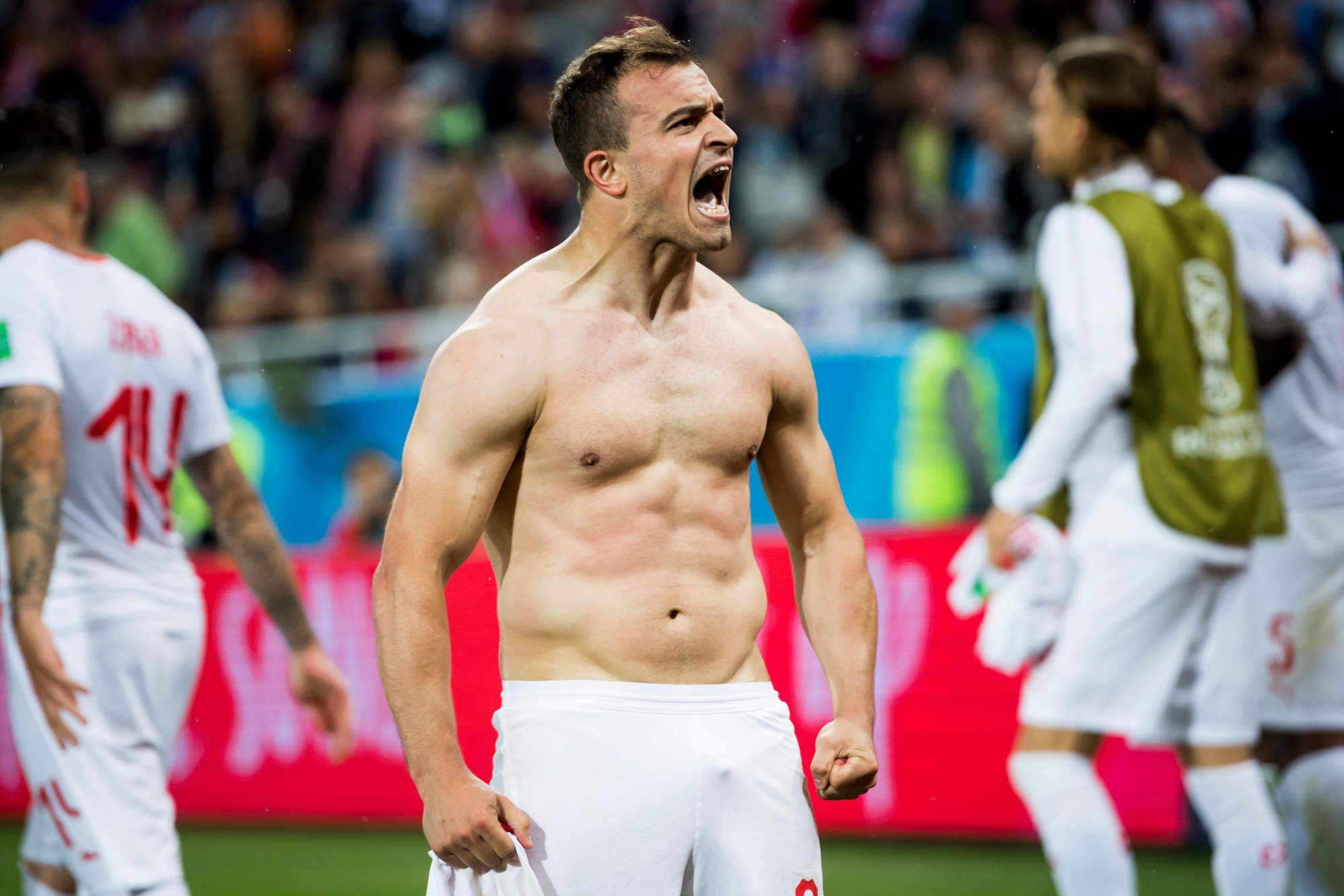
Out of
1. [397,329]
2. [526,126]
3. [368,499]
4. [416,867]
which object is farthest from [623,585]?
[526,126]

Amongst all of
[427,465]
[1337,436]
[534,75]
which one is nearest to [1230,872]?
[1337,436]

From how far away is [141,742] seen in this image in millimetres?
3854

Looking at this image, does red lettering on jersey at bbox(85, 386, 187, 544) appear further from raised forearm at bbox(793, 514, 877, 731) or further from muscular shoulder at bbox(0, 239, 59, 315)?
raised forearm at bbox(793, 514, 877, 731)

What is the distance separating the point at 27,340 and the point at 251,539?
2.44 ft

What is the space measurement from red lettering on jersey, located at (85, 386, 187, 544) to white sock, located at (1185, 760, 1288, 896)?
111 inches

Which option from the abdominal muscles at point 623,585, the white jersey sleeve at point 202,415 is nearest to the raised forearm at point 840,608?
the abdominal muscles at point 623,585

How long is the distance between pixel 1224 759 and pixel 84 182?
11.1 feet

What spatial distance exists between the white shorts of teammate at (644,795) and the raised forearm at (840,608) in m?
0.22

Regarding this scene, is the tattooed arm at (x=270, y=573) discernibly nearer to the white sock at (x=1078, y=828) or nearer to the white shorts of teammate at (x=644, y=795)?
the white shorts of teammate at (x=644, y=795)

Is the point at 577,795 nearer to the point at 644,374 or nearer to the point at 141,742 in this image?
the point at 644,374

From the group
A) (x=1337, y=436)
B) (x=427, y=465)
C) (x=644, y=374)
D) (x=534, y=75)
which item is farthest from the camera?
(x=534, y=75)

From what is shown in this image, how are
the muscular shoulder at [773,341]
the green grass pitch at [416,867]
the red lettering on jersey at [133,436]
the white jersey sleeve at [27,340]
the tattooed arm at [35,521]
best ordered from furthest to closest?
1. the green grass pitch at [416,867]
2. the red lettering on jersey at [133,436]
3. the white jersey sleeve at [27,340]
4. the tattooed arm at [35,521]
5. the muscular shoulder at [773,341]

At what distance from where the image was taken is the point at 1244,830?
412cm

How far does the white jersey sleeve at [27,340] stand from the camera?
365 cm
